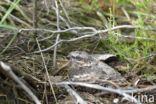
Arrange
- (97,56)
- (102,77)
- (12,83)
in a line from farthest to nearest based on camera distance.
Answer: (97,56) → (102,77) → (12,83)

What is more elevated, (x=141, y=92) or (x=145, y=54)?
(x=145, y=54)

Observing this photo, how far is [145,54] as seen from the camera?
57.4 inches

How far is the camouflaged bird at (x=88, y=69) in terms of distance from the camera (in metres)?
1.44

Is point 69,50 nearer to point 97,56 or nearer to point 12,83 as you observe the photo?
point 97,56

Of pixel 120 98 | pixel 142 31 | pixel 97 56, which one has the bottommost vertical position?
pixel 120 98

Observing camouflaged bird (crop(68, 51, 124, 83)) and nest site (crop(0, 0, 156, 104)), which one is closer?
nest site (crop(0, 0, 156, 104))

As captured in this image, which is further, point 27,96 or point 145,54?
point 145,54

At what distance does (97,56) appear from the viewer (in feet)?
5.27

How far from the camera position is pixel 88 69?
150 cm

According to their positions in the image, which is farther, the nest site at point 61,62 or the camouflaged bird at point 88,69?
the camouflaged bird at point 88,69

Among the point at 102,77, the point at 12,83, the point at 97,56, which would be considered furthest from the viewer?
the point at 97,56

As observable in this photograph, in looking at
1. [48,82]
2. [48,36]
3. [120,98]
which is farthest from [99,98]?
[48,36]

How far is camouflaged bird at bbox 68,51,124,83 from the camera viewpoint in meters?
1.44

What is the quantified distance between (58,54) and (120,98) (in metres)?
0.40
